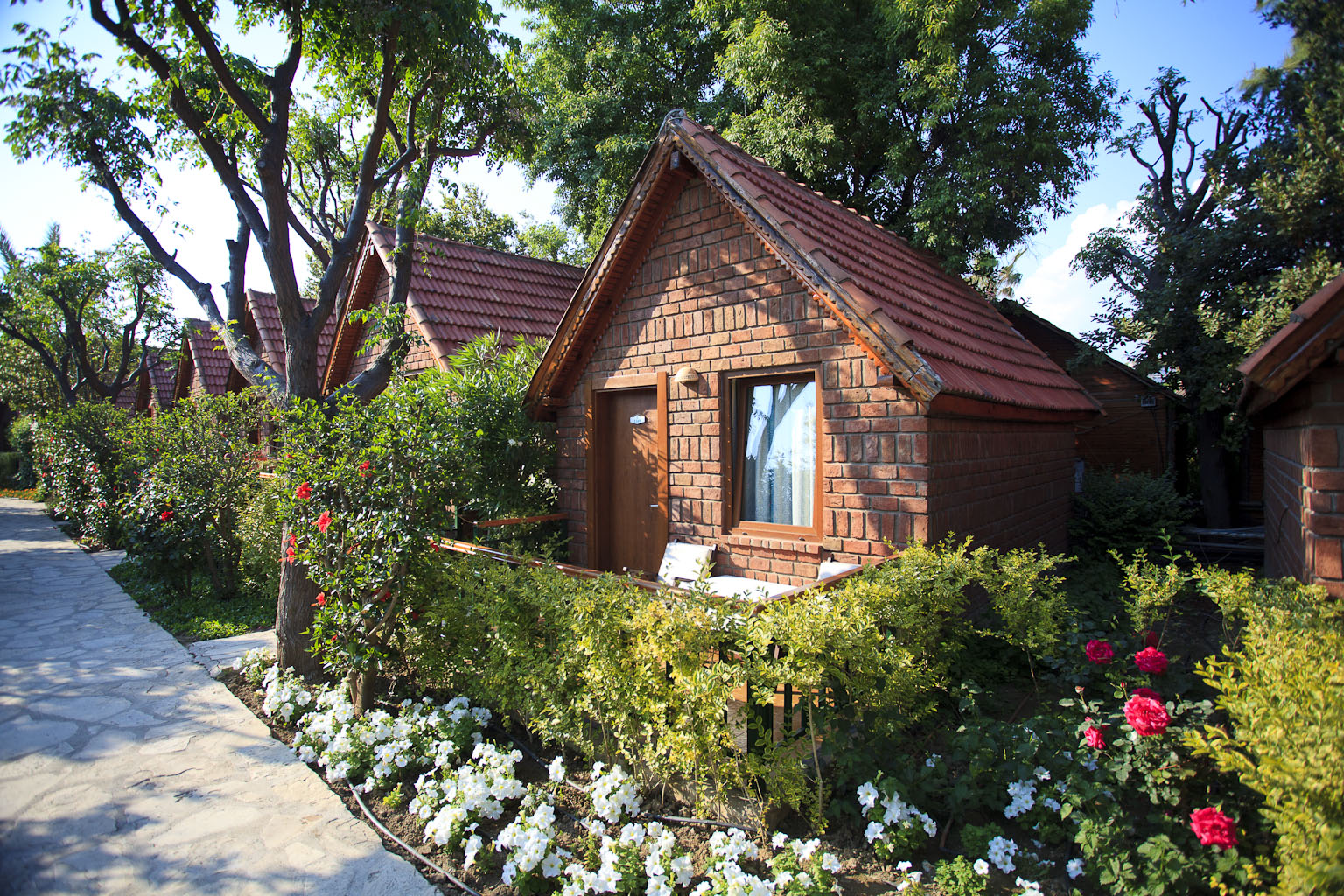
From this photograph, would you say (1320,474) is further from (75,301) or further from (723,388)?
(75,301)

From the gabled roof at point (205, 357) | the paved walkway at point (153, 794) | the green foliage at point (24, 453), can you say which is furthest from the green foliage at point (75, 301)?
the paved walkway at point (153, 794)

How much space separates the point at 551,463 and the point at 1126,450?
44.9ft

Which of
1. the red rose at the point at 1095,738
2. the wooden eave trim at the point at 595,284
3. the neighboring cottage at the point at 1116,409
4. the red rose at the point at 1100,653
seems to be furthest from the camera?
the neighboring cottage at the point at 1116,409

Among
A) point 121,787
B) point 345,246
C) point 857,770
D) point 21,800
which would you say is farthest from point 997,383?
point 21,800

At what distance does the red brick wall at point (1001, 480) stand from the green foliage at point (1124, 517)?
1.48 feet

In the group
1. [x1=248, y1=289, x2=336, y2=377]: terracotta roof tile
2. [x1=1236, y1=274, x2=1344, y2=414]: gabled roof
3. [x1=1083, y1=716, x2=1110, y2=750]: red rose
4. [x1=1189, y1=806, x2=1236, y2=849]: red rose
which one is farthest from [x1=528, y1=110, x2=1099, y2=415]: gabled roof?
[x1=248, y1=289, x2=336, y2=377]: terracotta roof tile

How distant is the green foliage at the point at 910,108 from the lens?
40.8 ft

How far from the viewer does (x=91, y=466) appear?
1333 centimetres

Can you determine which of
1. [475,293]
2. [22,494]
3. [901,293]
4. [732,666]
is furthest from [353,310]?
[22,494]

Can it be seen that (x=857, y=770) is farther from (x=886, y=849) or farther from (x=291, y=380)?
(x=291, y=380)

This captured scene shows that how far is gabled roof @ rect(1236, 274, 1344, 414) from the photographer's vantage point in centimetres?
339

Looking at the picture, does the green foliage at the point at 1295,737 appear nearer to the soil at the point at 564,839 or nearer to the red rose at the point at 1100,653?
the red rose at the point at 1100,653

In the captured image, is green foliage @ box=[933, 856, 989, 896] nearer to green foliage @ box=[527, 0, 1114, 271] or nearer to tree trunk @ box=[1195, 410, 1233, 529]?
green foliage @ box=[527, 0, 1114, 271]

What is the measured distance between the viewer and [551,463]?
8195 mm
